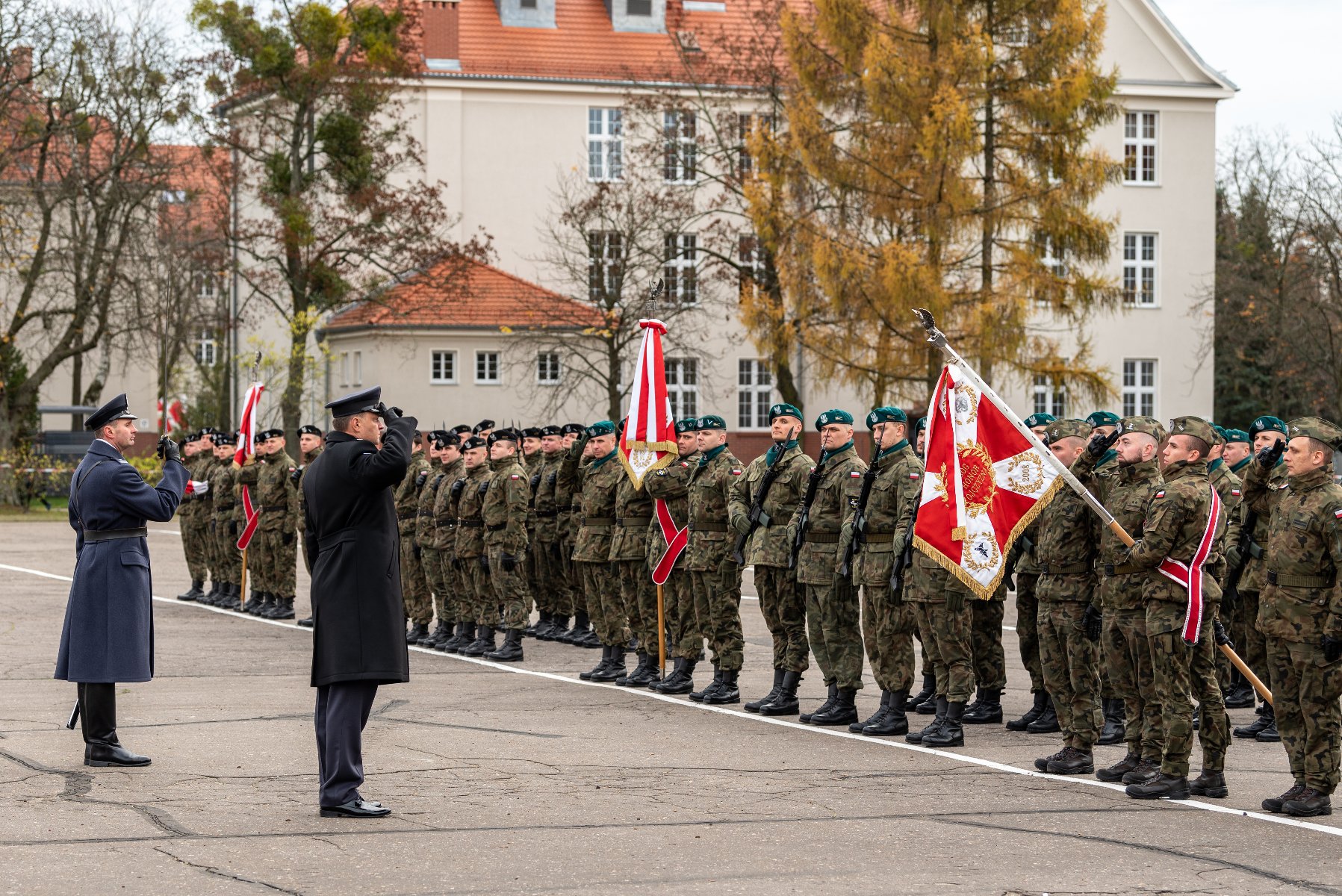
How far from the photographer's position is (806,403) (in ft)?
163

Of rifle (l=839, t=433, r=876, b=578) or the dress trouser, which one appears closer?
the dress trouser

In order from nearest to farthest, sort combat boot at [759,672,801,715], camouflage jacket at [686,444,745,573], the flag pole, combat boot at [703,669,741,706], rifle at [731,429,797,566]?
the flag pole, combat boot at [759,672,801,715], rifle at [731,429,797,566], combat boot at [703,669,741,706], camouflage jacket at [686,444,745,573]

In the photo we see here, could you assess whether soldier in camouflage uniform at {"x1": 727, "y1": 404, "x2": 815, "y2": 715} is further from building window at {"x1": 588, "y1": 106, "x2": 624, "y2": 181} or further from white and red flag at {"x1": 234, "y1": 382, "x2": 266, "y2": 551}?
building window at {"x1": 588, "y1": 106, "x2": 624, "y2": 181}

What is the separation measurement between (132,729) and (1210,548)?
273 inches

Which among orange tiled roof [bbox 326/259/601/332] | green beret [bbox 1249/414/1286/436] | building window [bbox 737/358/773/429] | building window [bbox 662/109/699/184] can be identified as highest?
building window [bbox 662/109/699/184]

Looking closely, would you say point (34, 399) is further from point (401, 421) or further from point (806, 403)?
point (401, 421)

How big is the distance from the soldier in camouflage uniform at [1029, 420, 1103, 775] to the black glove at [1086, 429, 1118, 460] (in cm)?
28

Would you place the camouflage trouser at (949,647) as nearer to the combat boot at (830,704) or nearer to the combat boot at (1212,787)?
the combat boot at (830,704)

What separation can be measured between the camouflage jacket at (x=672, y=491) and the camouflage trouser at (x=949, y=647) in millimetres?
2828

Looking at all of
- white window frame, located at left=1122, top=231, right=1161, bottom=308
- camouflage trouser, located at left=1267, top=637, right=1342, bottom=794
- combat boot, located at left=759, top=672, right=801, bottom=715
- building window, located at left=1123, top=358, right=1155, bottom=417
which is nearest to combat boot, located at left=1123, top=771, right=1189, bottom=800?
camouflage trouser, located at left=1267, top=637, right=1342, bottom=794

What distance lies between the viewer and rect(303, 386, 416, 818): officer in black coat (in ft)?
27.0

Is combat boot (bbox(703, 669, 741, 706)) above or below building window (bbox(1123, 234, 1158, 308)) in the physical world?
below

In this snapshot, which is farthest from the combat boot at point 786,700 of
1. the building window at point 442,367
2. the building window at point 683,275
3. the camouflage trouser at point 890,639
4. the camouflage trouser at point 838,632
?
the building window at point 442,367

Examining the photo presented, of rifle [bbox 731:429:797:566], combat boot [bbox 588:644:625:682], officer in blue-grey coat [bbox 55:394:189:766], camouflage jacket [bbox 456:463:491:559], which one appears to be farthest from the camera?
camouflage jacket [bbox 456:463:491:559]
